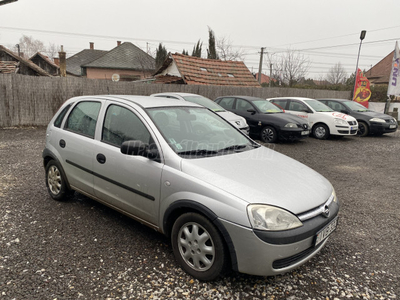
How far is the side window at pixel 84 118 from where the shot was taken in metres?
3.67

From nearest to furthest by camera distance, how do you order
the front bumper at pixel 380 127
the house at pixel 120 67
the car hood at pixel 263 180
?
the car hood at pixel 263 180 < the front bumper at pixel 380 127 < the house at pixel 120 67

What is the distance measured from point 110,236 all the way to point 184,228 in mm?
1198

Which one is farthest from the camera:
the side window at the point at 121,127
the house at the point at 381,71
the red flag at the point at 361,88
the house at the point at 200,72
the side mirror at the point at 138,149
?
the house at the point at 381,71

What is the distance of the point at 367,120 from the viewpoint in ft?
38.9

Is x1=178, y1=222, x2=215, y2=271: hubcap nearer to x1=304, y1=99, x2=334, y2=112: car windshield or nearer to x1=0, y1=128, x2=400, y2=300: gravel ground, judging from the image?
x1=0, y1=128, x2=400, y2=300: gravel ground

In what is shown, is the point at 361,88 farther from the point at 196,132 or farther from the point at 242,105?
the point at 196,132

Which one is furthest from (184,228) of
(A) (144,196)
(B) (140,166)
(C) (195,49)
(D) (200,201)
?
(C) (195,49)

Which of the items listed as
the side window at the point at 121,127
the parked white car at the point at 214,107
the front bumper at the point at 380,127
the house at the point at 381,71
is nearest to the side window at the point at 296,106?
the front bumper at the point at 380,127

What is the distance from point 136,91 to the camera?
14188mm

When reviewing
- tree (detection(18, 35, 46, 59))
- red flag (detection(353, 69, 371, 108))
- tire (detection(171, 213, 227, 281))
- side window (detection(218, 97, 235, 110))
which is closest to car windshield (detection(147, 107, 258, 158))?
tire (detection(171, 213, 227, 281))

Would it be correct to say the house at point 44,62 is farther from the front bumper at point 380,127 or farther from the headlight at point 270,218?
the headlight at point 270,218

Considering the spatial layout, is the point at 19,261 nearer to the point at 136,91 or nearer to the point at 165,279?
the point at 165,279

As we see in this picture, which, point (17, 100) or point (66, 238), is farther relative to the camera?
point (17, 100)

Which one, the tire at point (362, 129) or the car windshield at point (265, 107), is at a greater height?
the car windshield at point (265, 107)
